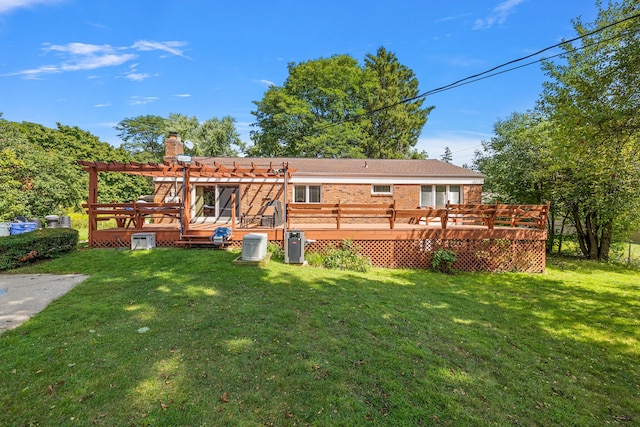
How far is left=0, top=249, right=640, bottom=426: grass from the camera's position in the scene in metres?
2.68

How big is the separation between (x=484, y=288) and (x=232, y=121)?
34.7 m

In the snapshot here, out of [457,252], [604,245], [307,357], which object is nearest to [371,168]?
[457,252]

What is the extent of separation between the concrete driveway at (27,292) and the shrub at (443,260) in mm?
9629

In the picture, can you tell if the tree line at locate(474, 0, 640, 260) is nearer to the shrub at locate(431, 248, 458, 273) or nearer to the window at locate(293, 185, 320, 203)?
the shrub at locate(431, 248, 458, 273)

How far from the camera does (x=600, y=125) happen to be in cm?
655

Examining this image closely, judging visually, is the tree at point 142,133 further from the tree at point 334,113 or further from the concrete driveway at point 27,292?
the concrete driveway at point 27,292

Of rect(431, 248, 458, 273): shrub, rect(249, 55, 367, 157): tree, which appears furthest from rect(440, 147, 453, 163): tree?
rect(431, 248, 458, 273): shrub

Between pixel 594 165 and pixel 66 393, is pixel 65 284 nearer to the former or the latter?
pixel 66 393

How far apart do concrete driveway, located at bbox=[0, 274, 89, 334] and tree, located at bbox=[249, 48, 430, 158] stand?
20941 mm

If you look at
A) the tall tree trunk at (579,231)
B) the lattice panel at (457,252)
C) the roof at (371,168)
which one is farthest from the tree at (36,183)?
the tall tree trunk at (579,231)

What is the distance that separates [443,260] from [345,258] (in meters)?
3.31

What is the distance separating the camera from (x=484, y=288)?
7578 millimetres

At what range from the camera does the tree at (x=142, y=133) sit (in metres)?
39.6

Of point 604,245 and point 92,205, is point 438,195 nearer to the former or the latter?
point 604,245
